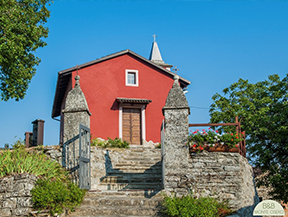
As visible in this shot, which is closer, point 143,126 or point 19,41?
point 19,41

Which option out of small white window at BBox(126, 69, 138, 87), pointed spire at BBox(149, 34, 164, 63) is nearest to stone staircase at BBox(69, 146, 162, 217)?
small white window at BBox(126, 69, 138, 87)

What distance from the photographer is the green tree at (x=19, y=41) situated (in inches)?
477

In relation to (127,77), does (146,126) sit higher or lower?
lower

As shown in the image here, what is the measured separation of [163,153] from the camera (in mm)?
8820

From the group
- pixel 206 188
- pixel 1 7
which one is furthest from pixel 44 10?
pixel 206 188

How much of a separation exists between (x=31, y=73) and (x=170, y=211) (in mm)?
9225

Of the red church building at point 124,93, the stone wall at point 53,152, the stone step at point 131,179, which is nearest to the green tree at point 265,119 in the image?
the red church building at point 124,93

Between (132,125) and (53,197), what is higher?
(132,125)

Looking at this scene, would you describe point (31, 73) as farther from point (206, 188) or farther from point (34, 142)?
point (206, 188)

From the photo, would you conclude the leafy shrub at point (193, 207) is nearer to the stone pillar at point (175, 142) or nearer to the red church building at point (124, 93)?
the stone pillar at point (175, 142)

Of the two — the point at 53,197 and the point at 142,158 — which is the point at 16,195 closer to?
the point at 53,197

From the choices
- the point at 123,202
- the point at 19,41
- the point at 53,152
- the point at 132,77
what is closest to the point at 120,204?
the point at 123,202

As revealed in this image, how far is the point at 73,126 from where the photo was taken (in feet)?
31.9

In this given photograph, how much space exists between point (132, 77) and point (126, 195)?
1007 centimetres
